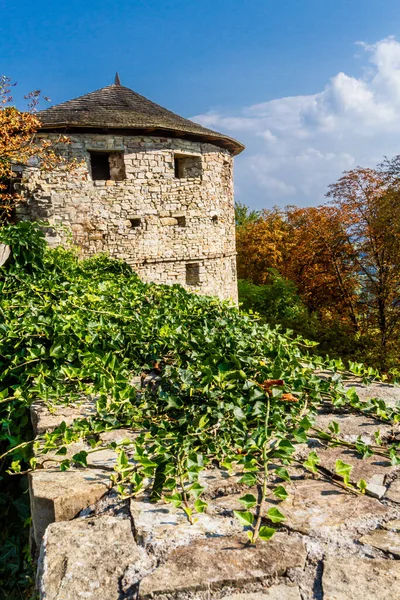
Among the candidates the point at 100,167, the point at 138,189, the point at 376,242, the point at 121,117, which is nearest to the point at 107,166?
the point at 100,167

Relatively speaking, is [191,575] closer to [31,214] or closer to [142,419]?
[142,419]

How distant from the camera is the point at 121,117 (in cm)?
1012

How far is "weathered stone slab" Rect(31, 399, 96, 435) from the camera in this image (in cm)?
239

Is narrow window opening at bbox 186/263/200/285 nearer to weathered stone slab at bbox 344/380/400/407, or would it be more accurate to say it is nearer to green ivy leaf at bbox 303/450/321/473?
weathered stone slab at bbox 344/380/400/407

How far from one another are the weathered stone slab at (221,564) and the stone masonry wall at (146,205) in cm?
891

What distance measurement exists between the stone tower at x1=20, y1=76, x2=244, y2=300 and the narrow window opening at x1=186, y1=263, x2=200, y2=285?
0.08 feet

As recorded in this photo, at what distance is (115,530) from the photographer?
1531 mm

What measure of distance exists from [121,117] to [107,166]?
3.65 ft

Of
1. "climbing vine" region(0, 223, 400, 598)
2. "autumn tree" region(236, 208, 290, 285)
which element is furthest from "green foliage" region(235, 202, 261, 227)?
"climbing vine" region(0, 223, 400, 598)

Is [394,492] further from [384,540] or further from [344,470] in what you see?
[384,540]

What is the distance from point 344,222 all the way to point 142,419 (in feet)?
45.2

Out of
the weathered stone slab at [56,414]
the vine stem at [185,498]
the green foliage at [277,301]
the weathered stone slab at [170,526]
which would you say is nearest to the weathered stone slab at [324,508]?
the weathered stone slab at [170,526]

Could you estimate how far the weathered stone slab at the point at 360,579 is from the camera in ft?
3.93

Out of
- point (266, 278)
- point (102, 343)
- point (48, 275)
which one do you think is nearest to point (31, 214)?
point (48, 275)
